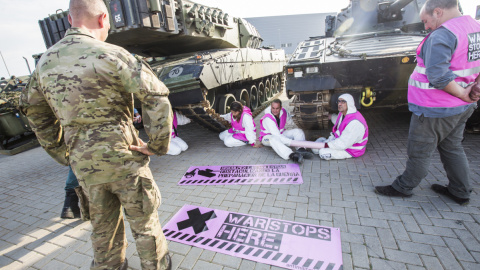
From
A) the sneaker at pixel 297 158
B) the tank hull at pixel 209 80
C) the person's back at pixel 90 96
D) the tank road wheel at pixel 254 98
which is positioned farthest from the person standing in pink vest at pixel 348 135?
the tank road wheel at pixel 254 98

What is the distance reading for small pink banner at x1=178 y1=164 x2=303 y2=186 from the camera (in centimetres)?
368

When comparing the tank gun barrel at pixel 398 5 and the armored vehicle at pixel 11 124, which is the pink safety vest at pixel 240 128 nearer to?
the tank gun barrel at pixel 398 5

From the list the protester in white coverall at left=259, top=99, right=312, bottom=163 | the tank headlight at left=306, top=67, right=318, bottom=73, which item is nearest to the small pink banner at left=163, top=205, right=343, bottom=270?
the protester in white coverall at left=259, top=99, right=312, bottom=163

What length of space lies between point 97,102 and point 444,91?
299cm

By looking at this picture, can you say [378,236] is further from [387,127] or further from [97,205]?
[387,127]

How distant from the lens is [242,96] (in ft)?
24.8

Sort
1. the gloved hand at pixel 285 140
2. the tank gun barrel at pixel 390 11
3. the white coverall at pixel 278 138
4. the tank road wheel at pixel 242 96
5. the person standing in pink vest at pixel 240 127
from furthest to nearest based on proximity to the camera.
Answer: the tank road wheel at pixel 242 96 → the person standing in pink vest at pixel 240 127 → the tank gun barrel at pixel 390 11 → the gloved hand at pixel 285 140 → the white coverall at pixel 278 138

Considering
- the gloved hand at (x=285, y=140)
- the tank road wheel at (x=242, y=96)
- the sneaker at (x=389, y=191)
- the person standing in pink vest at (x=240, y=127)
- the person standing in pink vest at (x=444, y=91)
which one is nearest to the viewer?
the person standing in pink vest at (x=444, y=91)

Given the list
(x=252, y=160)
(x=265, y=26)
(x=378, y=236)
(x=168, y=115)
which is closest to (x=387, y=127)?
(x=252, y=160)

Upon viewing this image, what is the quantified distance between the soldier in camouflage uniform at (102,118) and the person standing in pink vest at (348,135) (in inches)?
126

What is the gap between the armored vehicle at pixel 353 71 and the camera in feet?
13.1

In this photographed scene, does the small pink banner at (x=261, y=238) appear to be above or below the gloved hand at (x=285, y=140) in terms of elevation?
below

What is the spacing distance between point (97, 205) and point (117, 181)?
0.26 metres

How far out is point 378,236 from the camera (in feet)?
7.79
